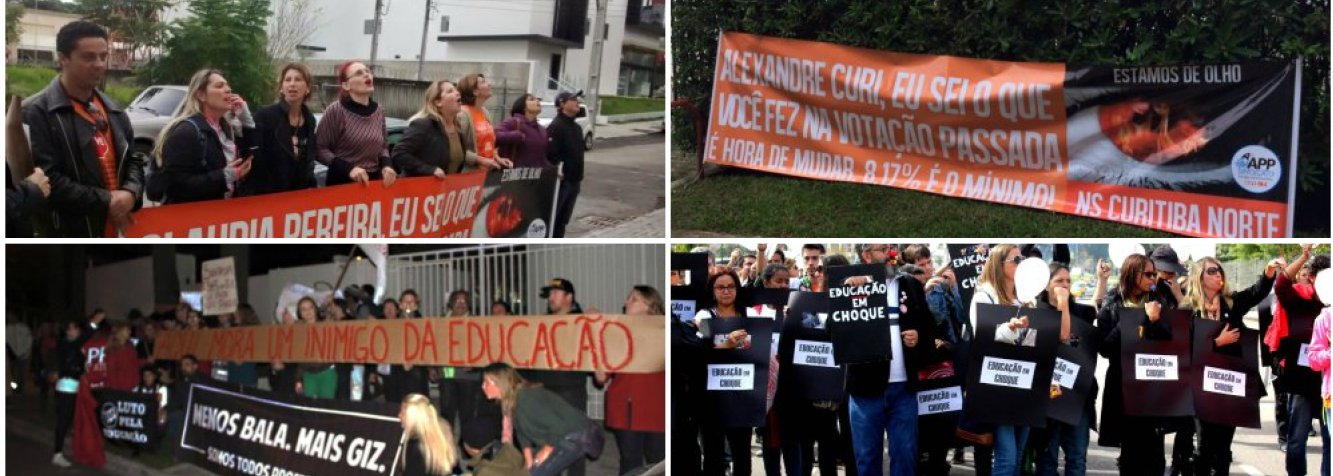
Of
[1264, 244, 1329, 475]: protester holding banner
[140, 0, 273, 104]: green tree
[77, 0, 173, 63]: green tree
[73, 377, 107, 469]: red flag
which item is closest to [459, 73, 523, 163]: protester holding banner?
[140, 0, 273, 104]: green tree

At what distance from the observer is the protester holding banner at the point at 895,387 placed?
13.4ft

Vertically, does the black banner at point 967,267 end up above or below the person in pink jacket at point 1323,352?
above

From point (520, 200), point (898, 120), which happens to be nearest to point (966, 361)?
point (898, 120)

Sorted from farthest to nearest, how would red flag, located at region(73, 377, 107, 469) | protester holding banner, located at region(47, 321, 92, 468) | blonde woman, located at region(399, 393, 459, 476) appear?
red flag, located at region(73, 377, 107, 469)
protester holding banner, located at region(47, 321, 92, 468)
blonde woman, located at region(399, 393, 459, 476)

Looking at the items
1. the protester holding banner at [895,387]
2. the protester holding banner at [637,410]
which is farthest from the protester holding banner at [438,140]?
the protester holding banner at [895,387]

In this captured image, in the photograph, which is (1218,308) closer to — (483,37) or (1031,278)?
(1031,278)

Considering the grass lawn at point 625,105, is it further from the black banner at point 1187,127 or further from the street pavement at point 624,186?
the black banner at point 1187,127

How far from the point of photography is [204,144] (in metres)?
3.80

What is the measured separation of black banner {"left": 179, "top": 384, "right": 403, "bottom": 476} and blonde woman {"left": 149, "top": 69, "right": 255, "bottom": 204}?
0.99 metres

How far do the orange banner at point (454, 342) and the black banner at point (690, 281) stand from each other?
0.14 meters

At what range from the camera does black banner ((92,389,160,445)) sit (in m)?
4.89

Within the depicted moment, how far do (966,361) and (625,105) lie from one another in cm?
143

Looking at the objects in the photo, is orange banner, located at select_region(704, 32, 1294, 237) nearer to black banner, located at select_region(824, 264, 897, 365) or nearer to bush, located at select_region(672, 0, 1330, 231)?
bush, located at select_region(672, 0, 1330, 231)

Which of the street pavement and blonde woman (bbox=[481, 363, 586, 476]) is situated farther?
blonde woman (bbox=[481, 363, 586, 476])
